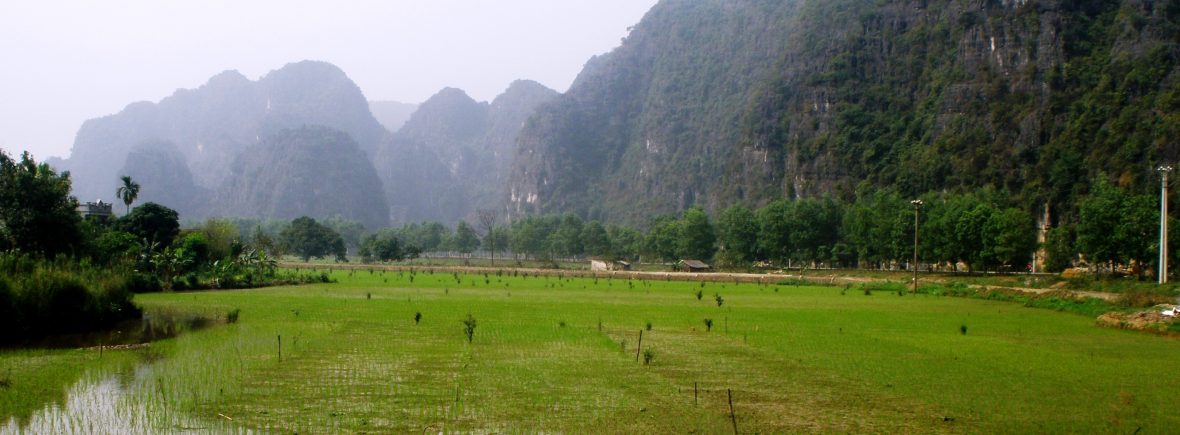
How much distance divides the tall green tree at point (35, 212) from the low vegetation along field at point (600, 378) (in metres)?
12.6

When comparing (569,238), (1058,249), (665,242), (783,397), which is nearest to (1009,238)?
(1058,249)

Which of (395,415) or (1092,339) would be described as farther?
(1092,339)

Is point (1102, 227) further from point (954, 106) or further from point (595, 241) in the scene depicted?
point (595, 241)

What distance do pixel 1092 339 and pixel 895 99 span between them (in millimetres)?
106262

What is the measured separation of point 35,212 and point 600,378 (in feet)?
→ 91.9

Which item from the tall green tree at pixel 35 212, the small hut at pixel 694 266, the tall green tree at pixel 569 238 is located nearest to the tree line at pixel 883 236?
the tall green tree at pixel 569 238

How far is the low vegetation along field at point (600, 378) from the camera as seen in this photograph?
35.4 ft

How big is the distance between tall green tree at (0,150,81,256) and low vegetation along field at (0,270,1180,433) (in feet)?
41.4

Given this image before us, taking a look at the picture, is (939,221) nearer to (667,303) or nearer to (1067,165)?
(1067,165)

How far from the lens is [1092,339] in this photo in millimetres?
21781

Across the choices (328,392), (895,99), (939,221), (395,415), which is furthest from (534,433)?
(895,99)

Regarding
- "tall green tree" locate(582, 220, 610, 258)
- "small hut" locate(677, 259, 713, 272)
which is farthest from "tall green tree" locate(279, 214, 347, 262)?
"small hut" locate(677, 259, 713, 272)

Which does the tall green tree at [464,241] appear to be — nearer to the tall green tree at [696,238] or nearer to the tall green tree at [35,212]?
the tall green tree at [696,238]

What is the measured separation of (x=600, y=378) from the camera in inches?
551
